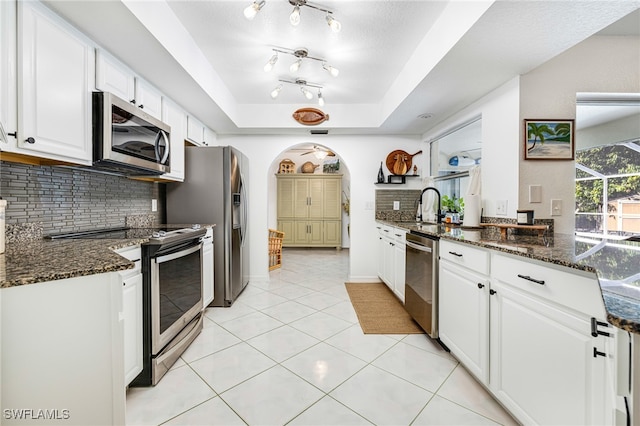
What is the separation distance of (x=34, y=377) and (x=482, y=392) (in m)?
2.08

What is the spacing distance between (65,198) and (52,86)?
0.76 m

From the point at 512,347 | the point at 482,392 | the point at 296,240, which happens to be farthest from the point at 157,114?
the point at 296,240

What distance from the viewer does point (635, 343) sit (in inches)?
23.1

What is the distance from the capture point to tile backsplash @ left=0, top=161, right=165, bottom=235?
1462 millimetres

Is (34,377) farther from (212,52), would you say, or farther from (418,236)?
(212,52)

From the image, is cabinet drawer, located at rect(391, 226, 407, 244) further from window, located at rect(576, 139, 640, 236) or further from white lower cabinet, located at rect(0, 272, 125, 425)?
white lower cabinet, located at rect(0, 272, 125, 425)

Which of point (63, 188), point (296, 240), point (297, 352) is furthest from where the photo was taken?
point (296, 240)

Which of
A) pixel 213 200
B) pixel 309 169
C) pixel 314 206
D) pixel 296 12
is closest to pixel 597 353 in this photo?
pixel 296 12

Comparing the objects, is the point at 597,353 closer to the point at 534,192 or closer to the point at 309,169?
the point at 534,192

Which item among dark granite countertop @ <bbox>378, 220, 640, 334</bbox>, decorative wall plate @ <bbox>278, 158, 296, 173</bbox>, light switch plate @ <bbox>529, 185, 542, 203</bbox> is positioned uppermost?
decorative wall plate @ <bbox>278, 158, 296, 173</bbox>

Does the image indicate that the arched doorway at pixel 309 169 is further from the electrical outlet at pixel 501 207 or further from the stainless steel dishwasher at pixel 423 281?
the electrical outlet at pixel 501 207

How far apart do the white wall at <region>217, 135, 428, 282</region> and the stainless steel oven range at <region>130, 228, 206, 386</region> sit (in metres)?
1.60

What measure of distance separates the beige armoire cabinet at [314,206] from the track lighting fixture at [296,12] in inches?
186

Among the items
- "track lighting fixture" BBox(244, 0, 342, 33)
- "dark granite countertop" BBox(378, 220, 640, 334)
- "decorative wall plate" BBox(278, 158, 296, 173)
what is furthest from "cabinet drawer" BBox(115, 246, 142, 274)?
"decorative wall plate" BBox(278, 158, 296, 173)
